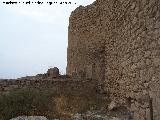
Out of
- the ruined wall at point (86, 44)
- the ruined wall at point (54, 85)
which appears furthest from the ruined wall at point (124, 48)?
the ruined wall at point (54, 85)

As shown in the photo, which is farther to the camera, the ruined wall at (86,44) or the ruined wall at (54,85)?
the ruined wall at (86,44)

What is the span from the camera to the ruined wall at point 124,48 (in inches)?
248

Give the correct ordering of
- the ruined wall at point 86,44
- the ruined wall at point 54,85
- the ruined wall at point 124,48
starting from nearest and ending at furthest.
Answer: the ruined wall at point 124,48 < the ruined wall at point 54,85 < the ruined wall at point 86,44

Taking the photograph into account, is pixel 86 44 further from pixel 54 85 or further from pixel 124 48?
pixel 124 48

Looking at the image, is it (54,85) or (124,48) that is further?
(54,85)

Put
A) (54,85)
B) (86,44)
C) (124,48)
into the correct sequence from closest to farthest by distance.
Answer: (124,48)
(54,85)
(86,44)

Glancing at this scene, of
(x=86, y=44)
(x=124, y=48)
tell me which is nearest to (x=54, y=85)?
(x=86, y=44)

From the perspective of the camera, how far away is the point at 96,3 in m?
14.8

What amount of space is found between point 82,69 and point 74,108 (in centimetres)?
435

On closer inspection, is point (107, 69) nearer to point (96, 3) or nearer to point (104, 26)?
point (104, 26)


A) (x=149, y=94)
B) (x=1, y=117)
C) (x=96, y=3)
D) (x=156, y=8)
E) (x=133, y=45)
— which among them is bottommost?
(x=1, y=117)

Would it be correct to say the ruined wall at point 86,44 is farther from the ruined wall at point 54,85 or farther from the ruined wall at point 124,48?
the ruined wall at point 54,85

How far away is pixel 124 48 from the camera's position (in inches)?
342

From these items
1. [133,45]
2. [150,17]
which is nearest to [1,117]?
[133,45]
